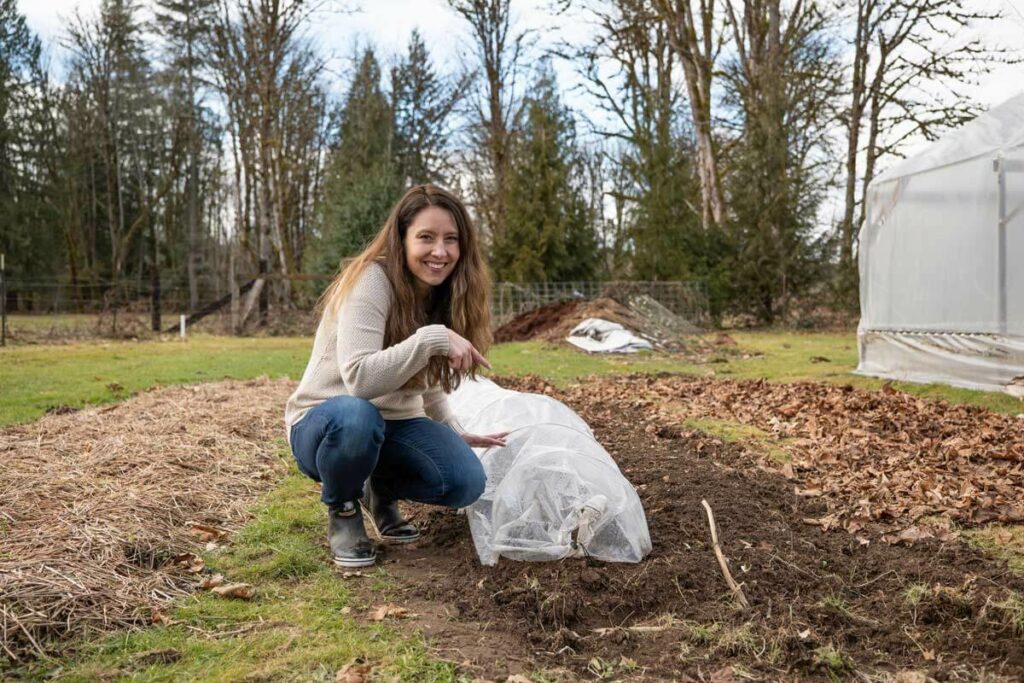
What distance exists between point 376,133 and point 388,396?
23915mm

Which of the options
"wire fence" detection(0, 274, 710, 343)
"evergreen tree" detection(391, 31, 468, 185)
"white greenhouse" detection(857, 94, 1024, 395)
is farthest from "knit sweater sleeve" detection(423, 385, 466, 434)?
"evergreen tree" detection(391, 31, 468, 185)

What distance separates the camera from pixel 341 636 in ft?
7.70

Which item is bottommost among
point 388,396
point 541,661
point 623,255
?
point 541,661

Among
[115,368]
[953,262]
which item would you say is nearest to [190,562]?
[115,368]

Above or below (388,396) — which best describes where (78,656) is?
below

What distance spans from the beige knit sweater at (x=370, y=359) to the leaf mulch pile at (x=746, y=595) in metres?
0.65

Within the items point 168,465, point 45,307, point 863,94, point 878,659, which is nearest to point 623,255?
point 863,94

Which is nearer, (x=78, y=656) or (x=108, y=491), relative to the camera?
(x=78, y=656)

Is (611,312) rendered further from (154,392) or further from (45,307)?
(45,307)

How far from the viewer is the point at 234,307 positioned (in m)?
19.1

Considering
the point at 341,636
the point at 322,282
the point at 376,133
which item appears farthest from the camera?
the point at 376,133

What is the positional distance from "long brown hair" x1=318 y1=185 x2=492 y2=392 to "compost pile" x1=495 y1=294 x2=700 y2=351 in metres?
10.7

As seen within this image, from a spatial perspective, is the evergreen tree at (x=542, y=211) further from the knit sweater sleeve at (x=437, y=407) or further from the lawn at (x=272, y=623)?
the knit sweater sleeve at (x=437, y=407)

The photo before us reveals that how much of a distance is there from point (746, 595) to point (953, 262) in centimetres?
745
